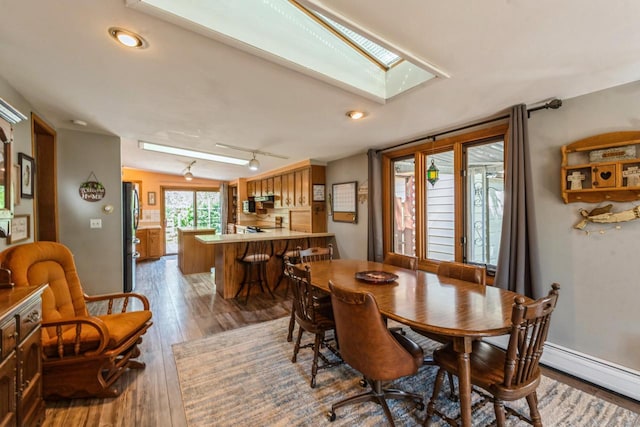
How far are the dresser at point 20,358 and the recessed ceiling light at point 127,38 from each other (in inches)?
59.9

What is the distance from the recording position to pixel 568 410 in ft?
6.06

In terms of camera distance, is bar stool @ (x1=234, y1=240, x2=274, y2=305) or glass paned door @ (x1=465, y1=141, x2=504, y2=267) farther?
bar stool @ (x1=234, y1=240, x2=274, y2=305)

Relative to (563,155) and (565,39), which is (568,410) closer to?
(563,155)

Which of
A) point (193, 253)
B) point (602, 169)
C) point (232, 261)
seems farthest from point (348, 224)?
point (193, 253)

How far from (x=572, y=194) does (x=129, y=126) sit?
15.3 feet

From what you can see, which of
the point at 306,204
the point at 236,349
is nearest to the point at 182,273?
the point at 306,204

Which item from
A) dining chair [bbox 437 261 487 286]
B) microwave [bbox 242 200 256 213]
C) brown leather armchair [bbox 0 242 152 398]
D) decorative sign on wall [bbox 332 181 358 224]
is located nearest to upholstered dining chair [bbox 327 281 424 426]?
dining chair [bbox 437 261 487 286]

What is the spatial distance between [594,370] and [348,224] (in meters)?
3.25

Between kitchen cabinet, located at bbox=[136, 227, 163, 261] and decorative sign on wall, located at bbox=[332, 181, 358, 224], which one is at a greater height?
decorative sign on wall, located at bbox=[332, 181, 358, 224]

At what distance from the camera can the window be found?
2.94 m

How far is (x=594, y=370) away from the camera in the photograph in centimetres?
216

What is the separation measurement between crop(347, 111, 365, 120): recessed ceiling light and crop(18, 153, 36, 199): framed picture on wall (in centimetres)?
294

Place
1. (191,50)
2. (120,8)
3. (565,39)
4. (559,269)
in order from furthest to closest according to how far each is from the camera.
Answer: (559,269), (191,50), (565,39), (120,8)

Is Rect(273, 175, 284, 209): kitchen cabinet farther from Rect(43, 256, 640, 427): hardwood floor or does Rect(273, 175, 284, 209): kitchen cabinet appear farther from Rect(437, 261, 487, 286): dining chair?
Rect(437, 261, 487, 286): dining chair
